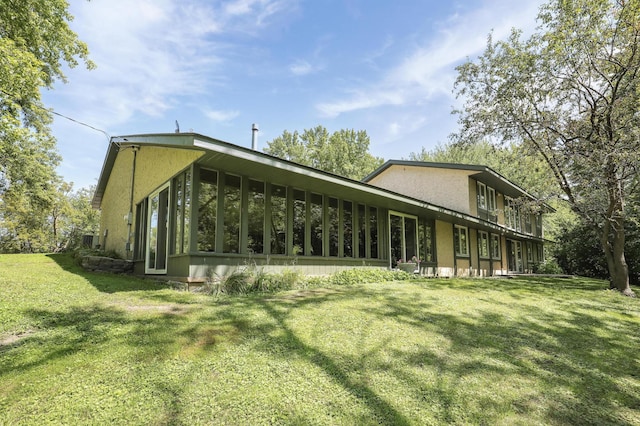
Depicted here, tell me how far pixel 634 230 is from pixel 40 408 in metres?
23.6

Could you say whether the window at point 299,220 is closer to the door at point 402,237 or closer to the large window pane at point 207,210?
the large window pane at point 207,210

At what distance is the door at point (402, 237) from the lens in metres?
13.6

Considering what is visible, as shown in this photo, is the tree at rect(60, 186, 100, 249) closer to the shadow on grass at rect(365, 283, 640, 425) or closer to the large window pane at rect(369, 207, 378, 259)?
the large window pane at rect(369, 207, 378, 259)

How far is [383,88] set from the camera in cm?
1780

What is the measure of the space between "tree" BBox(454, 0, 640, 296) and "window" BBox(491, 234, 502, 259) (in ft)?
29.0

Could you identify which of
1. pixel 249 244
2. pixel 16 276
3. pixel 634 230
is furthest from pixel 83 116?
pixel 634 230

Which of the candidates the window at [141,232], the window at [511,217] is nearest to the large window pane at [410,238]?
the window at [141,232]

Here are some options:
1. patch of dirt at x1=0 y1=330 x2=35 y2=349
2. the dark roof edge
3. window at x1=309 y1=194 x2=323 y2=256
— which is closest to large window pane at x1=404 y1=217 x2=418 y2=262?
the dark roof edge

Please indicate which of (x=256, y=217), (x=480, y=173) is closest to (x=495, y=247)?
(x=480, y=173)

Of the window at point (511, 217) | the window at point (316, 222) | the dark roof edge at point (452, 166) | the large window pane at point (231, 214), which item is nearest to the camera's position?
the large window pane at point (231, 214)

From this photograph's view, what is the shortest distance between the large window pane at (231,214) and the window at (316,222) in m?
2.51

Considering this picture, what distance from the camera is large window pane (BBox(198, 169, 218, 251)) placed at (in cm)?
752

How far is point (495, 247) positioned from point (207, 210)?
1938cm

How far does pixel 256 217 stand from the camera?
8.62m
